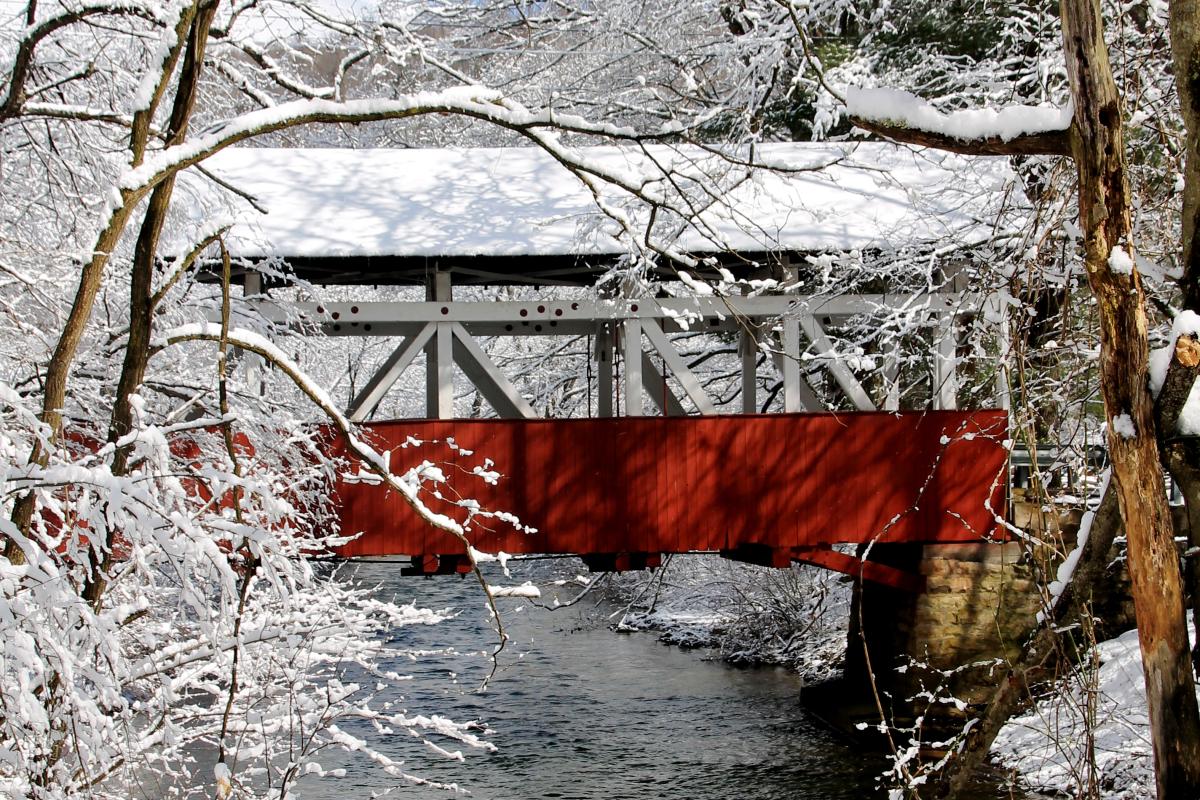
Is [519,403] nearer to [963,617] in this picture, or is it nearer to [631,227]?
[963,617]

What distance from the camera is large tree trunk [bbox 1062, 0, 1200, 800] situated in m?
3.18

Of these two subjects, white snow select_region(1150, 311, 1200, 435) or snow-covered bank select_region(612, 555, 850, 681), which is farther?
snow-covered bank select_region(612, 555, 850, 681)

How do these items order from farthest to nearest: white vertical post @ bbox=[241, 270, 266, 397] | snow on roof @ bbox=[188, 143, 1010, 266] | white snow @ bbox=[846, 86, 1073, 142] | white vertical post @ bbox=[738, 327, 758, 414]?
white vertical post @ bbox=[738, 327, 758, 414], snow on roof @ bbox=[188, 143, 1010, 266], white vertical post @ bbox=[241, 270, 266, 397], white snow @ bbox=[846, 86, 1073, 142]

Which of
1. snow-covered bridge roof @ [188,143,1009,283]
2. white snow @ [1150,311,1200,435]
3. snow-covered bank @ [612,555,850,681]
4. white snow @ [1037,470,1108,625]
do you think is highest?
snow-covered bridge roof @ [188,143,1009,283]

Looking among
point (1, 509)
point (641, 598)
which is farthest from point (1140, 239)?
point (641, 598)

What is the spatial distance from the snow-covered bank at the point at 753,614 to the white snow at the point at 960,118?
963 cm

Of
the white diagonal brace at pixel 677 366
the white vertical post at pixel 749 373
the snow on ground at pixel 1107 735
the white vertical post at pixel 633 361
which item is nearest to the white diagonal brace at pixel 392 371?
the white vertical post at pixel 633 361

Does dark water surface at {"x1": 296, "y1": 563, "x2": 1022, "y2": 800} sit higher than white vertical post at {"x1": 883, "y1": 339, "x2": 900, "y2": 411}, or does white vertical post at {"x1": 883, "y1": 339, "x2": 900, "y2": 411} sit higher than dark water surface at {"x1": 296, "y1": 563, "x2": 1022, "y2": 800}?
white vertical post at {"x1": 883, "y1": 339, "x2": 900, "y2": 411}

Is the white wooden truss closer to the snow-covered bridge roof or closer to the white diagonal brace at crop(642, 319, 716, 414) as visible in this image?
the white diagonal brace at crop(642, 319, 716, 414)

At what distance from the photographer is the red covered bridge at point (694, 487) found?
30.1ft

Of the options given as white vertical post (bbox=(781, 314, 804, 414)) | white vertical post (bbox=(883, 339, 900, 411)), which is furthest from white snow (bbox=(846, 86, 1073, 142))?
white vertical post (bbox=(883, 339, 900, 411))

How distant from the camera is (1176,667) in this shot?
333 cm

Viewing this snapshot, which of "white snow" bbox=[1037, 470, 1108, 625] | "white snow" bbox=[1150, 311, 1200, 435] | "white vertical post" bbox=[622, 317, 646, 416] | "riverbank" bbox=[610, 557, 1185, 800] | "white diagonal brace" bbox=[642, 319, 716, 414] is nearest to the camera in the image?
Answer: "white snow" bbox=[1150, 311, 1200, 435]

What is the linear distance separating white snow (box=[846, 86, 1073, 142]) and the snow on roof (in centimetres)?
481
